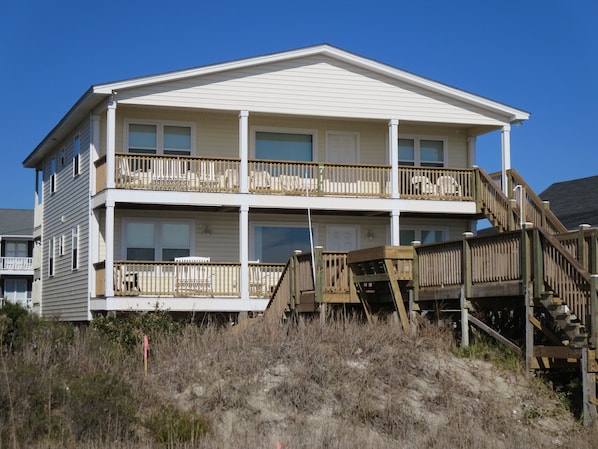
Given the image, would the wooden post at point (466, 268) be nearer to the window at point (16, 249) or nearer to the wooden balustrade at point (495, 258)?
the wooden balustrade at point (495, 258)

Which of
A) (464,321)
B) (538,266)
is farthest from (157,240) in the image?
(538,266)

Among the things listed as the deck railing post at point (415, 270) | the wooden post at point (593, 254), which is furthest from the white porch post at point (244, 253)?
the wooden post at point (593, 254)

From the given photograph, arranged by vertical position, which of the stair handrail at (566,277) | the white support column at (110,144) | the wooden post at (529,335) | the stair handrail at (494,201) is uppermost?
the white support column at (110,144)

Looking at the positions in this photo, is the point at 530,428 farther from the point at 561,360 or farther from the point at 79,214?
the point at 79,214

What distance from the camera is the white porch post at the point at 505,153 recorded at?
1141 inches

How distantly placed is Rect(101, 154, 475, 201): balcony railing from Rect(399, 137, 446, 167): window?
173cm

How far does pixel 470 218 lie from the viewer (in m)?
31.7

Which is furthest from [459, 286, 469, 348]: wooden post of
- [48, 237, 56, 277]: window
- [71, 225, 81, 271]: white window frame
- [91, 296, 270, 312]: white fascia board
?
[48, 237, 56, 277]: window

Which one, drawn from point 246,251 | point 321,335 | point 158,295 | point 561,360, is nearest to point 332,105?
point 246,251

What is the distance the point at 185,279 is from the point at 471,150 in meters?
10.8

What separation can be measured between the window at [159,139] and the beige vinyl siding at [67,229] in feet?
5.06

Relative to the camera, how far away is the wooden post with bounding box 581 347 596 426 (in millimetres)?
16109

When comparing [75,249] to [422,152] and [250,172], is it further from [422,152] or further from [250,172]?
[422,152]

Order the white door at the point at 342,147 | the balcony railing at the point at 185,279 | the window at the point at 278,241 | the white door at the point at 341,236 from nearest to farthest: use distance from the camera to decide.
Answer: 1. the balcony railing at the point at 185,279
2. the window at the point at 278,241
3. the white door at the point at 342,147
4. the white door at the point at 341,236
